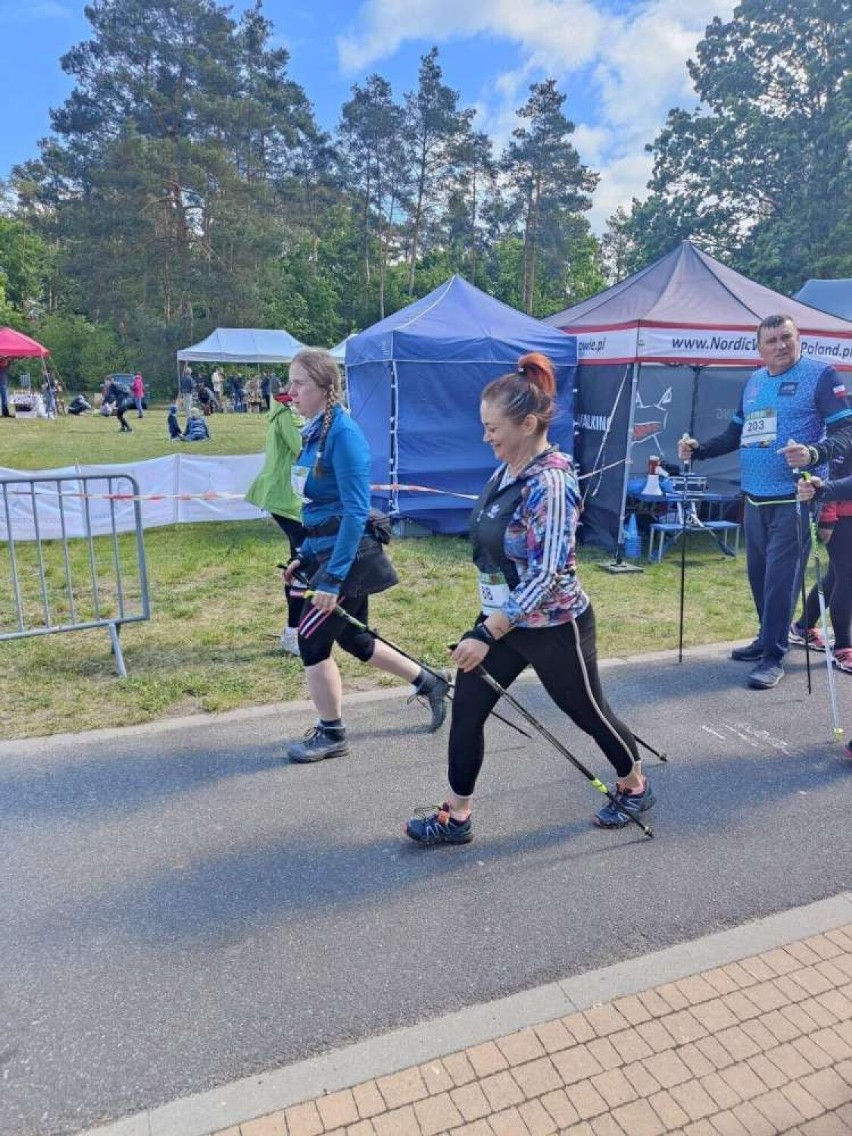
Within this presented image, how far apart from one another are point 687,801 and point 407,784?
52.5 inches

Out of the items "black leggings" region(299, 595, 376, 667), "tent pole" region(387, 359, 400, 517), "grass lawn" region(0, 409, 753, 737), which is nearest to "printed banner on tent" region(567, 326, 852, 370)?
"grass lawn" region(0, 409, 753, 737)

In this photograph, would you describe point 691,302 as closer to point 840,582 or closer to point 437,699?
point 840,582

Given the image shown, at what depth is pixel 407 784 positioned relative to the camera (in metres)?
Result: 3.76

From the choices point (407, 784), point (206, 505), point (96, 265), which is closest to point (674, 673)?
point (407, 784)

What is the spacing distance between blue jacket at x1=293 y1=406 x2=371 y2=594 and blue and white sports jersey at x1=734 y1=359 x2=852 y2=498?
2.82m

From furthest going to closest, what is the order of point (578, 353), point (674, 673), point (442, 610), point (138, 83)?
1. point (138, 83)
2. point (578, 353)
3. point (442, 610)
4. point (674, 673)

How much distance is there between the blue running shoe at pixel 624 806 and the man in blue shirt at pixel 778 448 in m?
2.07

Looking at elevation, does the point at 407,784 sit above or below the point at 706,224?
below

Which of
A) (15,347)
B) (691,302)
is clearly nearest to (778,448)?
(691,302)

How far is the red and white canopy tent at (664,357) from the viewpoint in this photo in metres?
8.92

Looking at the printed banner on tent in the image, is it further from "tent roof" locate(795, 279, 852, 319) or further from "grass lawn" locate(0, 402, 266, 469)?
"grass lawn" locate(0, 402, 266, 469)

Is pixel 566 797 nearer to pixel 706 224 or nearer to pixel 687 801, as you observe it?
pixel 687 801

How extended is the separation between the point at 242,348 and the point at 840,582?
2837 cm

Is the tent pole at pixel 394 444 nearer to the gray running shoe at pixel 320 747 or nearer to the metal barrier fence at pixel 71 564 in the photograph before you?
the metal barrier fence at pixel 71 564
